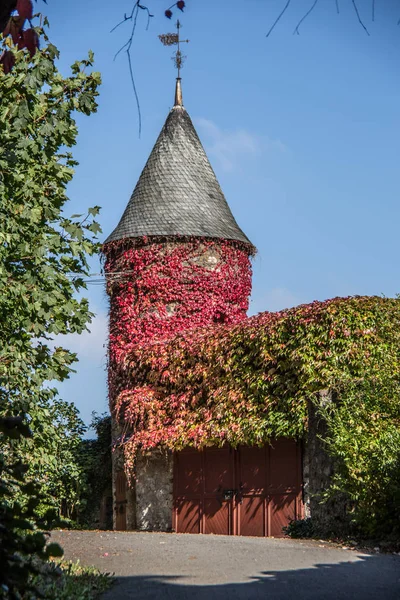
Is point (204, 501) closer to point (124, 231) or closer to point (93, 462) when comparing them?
point (93, 462)

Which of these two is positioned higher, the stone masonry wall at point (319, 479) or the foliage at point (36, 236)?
the foliage at point (36, 236)

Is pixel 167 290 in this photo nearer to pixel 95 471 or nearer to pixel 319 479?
pixel 95 471

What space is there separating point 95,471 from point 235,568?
1257cm

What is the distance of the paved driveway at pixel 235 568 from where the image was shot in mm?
7969

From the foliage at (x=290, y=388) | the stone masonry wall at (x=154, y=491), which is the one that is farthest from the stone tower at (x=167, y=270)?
the foliage at (x=290, y=388)

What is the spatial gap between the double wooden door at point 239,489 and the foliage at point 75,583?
6.81 meters

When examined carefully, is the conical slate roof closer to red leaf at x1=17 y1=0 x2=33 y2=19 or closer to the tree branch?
the tree branch

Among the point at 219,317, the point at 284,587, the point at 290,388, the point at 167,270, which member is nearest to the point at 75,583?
the point at 284,587

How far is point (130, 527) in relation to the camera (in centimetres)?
1867

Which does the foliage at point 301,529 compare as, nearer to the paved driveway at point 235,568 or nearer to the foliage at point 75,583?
the paved driveway at point 235,568

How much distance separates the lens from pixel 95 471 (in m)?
21.5

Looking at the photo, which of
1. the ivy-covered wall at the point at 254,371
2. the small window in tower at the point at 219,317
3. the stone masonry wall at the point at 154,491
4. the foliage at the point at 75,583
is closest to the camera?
the foliage at the point at 75,583

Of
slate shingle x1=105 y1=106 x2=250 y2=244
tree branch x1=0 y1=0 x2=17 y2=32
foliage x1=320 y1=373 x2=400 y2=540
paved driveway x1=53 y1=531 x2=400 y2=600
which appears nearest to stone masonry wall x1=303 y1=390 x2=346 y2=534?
foliage x1=320 y1=373 x2=400 y2=540

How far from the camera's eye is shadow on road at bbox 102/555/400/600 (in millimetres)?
7805
